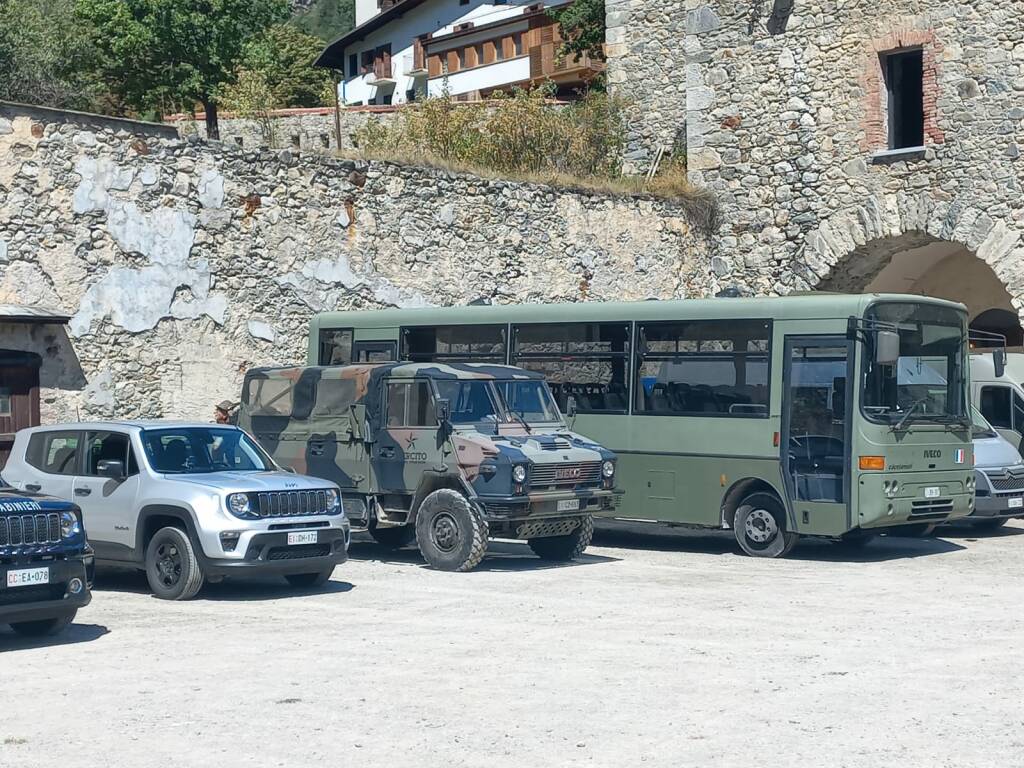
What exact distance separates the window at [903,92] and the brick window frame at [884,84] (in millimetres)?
146

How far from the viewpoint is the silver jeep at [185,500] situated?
12.3 m

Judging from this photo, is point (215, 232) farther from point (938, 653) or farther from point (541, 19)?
point (541, 19)

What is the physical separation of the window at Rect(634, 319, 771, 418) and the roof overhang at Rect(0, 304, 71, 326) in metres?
7.03

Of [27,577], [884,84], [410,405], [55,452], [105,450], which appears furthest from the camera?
[884,84]

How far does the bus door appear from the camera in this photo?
1522 centimetres

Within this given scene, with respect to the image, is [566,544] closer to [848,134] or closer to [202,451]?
[202,451]

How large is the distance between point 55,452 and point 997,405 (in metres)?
12.5

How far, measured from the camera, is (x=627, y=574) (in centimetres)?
1438

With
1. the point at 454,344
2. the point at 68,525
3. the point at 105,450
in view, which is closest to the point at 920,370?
the point at 454,344

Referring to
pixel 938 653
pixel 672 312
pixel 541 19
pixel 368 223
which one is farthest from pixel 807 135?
pixel 541 19

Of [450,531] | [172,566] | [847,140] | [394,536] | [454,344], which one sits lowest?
[394,536]

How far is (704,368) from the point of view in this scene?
16.3 meters

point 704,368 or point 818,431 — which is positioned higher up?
point 704,368

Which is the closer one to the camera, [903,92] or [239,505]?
[239,505]
